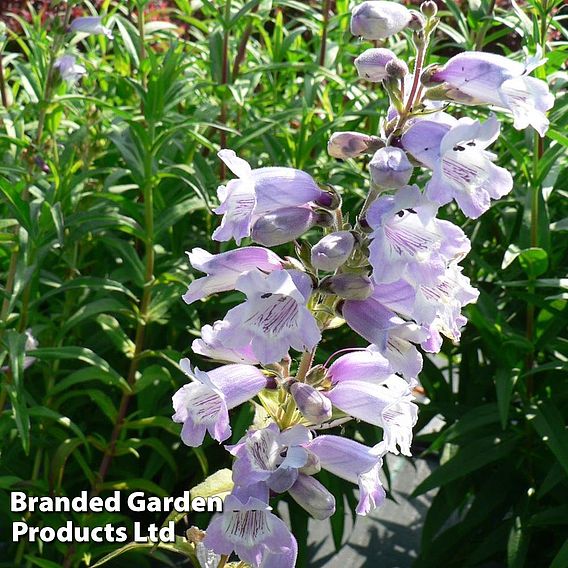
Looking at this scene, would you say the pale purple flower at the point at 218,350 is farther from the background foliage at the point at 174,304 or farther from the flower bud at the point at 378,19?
the background foliage at the point at 174,304

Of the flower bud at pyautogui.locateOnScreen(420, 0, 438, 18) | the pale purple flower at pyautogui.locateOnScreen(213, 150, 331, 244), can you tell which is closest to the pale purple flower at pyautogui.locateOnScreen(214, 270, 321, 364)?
the pale purple flower at pyautogui.locateOnScreen(213, 150, 331, 244)

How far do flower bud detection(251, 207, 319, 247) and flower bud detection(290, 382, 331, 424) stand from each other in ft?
0.80

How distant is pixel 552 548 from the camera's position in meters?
2.90

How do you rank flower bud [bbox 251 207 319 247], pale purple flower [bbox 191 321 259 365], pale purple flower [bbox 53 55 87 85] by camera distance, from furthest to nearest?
pale purple flower [bbox 53 55 87 85], pale purple flower [bbox 191 321 259 365], flower bud [bbox 251 207 319 247]

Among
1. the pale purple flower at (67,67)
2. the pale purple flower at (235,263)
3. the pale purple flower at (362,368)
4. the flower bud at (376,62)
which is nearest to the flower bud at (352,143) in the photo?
the flower bud at (376,62)

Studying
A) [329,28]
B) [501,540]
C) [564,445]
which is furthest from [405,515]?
[329,28]

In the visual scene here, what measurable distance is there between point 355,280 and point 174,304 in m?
1.69

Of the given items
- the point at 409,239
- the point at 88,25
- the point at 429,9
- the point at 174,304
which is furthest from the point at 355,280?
the point at 88,25

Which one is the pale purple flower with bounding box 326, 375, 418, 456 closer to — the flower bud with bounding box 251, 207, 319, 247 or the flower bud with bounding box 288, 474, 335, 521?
the flower bud with bounding box 288, 474, 335, 521

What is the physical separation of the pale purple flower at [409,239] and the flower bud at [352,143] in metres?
0.14

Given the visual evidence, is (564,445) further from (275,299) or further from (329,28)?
(329,28)

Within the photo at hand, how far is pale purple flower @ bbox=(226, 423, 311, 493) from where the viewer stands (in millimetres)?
1343

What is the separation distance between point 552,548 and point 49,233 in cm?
197

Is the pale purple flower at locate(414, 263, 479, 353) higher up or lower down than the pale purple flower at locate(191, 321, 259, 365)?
higher up
